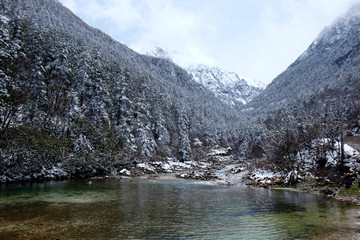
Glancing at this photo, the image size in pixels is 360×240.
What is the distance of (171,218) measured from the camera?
16234mm

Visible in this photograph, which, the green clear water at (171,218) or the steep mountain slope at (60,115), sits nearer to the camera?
the green clear water at (171,218)

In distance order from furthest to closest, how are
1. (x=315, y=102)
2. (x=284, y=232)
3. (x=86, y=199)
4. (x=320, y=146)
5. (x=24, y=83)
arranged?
(x=315, y=102) → (x=24, y=83) → (x=320, y=146) → (x=86, y=199) → (x=284, y=232)

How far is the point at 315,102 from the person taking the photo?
124m

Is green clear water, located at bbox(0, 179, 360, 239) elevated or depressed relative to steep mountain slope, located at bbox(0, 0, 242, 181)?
depressed

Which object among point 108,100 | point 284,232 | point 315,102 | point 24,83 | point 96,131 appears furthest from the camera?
point 315,102

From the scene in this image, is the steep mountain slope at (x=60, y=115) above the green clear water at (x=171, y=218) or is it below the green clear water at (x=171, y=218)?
above

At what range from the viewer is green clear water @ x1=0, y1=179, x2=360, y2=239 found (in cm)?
1265

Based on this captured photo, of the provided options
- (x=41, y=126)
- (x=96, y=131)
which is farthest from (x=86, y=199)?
(x=96, y=131)

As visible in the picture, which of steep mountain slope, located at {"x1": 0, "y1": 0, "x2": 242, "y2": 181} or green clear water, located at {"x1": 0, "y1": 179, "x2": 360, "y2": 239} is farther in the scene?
steep mountain slope, located at {"x1": 0, "y1": 0, "x2": 242, "y2": 181}

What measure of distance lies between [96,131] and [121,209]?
102ft

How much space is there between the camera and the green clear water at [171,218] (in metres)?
12.6

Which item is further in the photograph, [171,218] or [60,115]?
[60,115]

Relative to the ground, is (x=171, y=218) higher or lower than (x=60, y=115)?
lower

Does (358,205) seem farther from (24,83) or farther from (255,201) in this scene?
(24,83)
